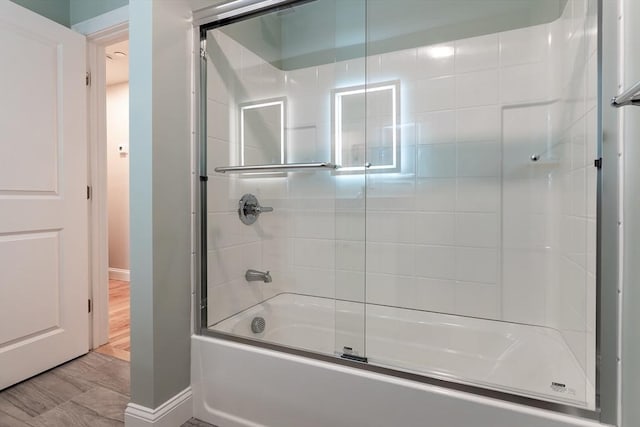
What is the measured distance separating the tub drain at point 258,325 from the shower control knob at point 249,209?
516 millimetres

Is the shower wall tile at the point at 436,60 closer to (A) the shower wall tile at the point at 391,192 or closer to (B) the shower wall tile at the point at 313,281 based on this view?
(A) the shower wall tile at the point at 391,192

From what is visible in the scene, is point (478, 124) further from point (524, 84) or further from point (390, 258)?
point (390, 258)

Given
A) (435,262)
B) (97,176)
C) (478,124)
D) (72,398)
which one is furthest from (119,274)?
(478,124)

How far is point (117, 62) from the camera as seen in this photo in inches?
135

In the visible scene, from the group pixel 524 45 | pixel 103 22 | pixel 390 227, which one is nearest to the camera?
pixel 524 45

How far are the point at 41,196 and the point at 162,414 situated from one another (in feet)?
4.52

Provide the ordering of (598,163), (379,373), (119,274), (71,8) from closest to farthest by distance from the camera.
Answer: (598,163) < (379,373) < (71,8) < (119,274)

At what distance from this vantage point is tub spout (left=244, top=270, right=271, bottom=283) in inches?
73.3

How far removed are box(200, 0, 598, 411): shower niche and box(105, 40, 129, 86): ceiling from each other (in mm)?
1936

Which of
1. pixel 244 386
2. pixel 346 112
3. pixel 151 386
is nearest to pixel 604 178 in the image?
pixel 346 112

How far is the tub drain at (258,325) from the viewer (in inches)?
65.1

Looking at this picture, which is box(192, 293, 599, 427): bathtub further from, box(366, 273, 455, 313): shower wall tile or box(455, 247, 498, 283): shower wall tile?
box(455, 247, 498, 283): shower wall tile

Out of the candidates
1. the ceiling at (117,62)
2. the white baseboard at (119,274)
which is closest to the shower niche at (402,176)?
the ceiling at (117,62)

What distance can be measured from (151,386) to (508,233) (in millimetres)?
1736
